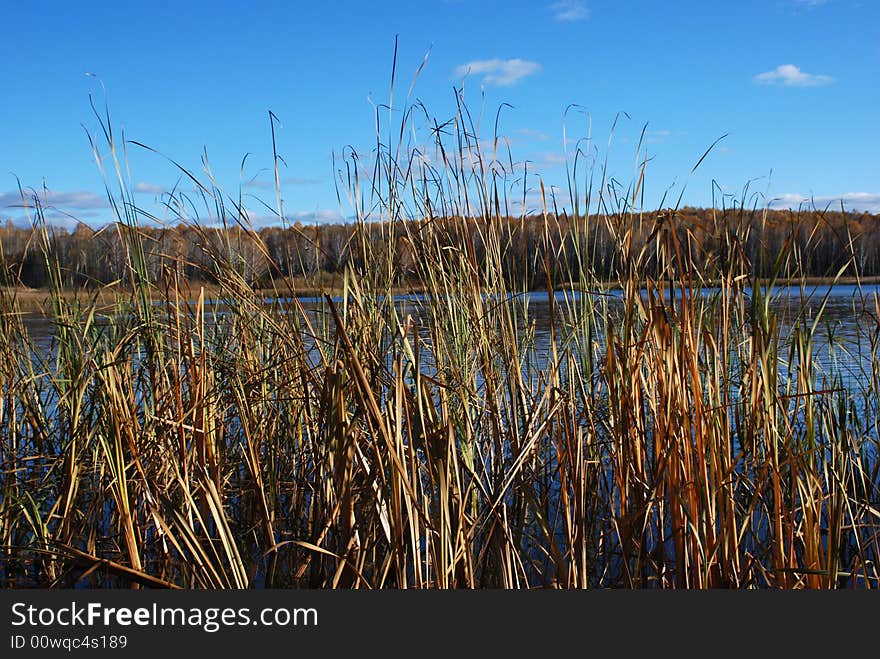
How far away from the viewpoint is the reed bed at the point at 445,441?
1.65 m

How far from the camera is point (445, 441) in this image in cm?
163

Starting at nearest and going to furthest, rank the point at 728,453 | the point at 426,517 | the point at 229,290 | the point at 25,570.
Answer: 1. the point at 426,517
2. the point at 728,453
3. the point at 229,290
4. the point at 25,570

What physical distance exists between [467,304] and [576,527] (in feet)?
2.60

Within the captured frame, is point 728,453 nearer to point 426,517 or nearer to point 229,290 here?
point 426,517

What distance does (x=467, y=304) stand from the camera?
92.1 inches

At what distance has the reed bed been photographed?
1.65 meters

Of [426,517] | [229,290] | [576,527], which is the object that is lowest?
[576,527]

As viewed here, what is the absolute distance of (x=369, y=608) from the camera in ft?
5.50

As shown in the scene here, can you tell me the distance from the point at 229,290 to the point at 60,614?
0.86 metres

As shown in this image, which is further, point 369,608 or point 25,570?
point 25,570

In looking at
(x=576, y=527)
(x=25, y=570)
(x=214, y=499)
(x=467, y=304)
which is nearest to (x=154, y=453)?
(x=214, y=499)

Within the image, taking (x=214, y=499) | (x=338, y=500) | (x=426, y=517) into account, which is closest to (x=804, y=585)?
(x=426, y=517)

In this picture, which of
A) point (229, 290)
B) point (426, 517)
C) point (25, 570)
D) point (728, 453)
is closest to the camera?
point (426, 517)

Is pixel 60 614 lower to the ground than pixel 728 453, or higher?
lower
